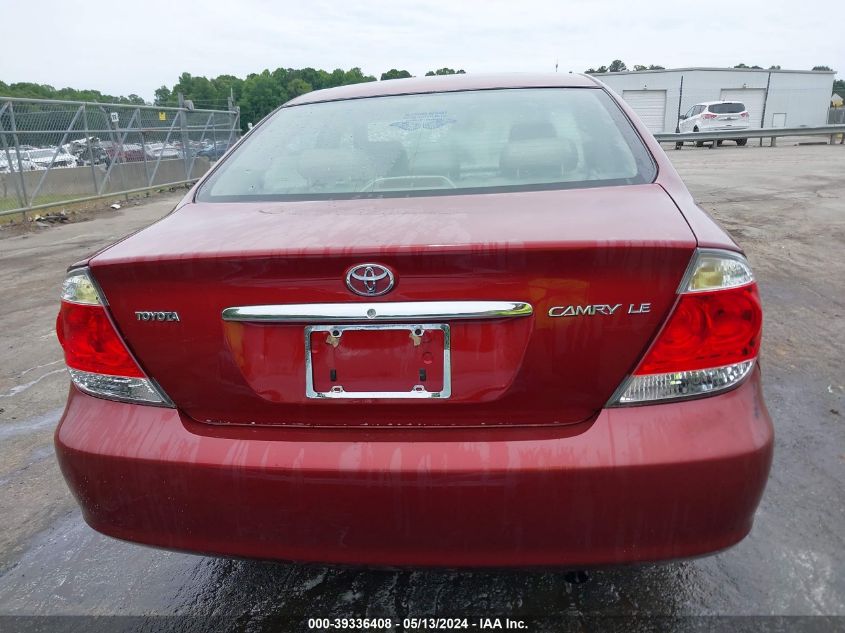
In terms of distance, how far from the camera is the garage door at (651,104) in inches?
1628

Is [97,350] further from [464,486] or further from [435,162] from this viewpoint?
[435,162]

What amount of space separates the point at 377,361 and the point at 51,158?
12885 millimetres

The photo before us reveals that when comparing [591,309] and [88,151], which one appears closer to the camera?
[591,309]

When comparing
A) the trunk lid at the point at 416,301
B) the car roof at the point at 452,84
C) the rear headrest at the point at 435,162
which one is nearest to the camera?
the trunk lid at the point at 416,301

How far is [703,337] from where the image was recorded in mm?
1530

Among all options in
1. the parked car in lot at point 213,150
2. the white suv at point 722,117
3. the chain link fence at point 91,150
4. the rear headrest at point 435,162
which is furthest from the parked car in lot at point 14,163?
the white suv at point 722,117

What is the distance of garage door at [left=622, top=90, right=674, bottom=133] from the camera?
41.3 metres

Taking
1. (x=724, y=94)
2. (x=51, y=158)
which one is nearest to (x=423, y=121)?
(x=51, y=158)

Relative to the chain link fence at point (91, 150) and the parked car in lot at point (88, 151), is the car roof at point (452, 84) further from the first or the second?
the parked car in lot at point (88, 151)

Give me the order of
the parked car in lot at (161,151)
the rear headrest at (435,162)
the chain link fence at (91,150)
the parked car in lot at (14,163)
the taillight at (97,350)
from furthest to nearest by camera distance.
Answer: the parked car in lot at (161,151)
the chain link fence at (91,150)
the parked car in lot at (14,163)
the rear headrest at (435,162)
the taillight at (97,350)

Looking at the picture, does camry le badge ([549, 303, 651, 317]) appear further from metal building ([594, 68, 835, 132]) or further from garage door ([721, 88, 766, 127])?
garage door ([721, 88, 766, 127])

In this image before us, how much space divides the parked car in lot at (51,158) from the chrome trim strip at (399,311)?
40.3 ft

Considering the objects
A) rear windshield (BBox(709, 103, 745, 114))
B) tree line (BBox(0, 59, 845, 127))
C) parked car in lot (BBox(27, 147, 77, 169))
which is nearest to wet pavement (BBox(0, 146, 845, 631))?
parked car in lot (BBox(27, 147, 77, 169))

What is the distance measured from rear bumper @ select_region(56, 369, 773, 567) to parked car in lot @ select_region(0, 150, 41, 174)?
455 inches
